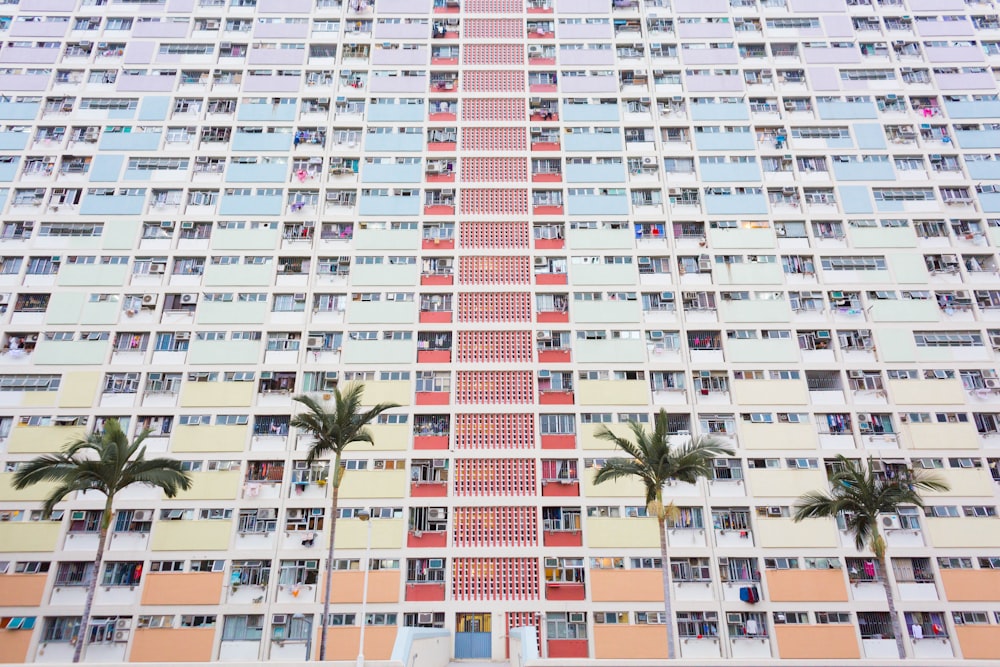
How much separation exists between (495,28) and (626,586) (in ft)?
120

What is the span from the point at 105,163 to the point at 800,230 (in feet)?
141

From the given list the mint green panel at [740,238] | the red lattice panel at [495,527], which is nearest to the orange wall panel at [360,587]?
the red lattice panel at [495,527]

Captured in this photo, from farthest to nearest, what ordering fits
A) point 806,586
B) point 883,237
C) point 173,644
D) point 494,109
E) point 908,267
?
1. point 494,109
2. point 883,237
3. point 908,267
4. point 806,586
5. point 173,644

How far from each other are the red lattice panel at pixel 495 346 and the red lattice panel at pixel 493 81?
17.3 metres

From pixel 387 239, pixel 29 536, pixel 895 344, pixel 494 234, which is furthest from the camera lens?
pixel 494 234

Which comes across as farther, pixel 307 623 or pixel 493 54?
pixel 493 54

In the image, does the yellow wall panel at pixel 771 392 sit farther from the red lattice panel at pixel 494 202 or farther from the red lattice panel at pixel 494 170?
the red lattice panel at pixel 494 170

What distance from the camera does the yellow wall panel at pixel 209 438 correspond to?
3331cm

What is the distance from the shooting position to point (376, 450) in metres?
33.5

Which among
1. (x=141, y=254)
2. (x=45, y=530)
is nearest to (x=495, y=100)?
(x=141, y=254)

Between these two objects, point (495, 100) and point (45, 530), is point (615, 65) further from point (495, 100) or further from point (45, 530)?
point (45, 530)

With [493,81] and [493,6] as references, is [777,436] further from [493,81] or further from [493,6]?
[493,6]

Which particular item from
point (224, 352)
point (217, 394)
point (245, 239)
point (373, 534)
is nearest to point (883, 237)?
point (373, 534)

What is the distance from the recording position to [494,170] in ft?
132
